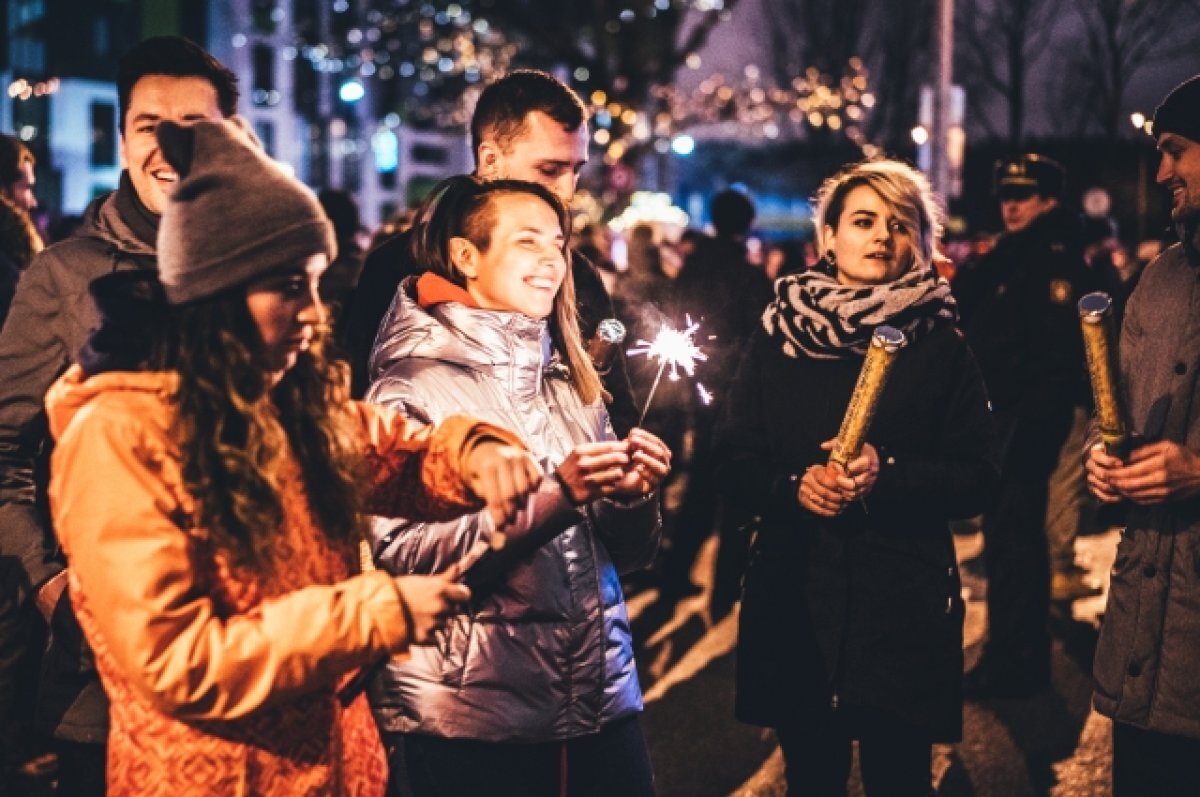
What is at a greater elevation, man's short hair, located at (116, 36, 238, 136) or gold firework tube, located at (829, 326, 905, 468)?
man's short hair, located at (116, 36, 238, 136)

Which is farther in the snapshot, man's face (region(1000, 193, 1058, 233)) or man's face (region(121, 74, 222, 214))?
man's face (region(1000, 193, 1058, 233))

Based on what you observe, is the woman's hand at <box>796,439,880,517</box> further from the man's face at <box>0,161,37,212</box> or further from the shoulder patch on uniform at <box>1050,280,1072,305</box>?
the man's face at <box>0,161,37,212</box>

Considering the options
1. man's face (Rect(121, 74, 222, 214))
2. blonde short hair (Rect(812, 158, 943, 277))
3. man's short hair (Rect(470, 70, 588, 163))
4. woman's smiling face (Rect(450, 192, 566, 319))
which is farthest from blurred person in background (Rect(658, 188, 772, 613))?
man's face (Rect(121, 74, 222, 214))

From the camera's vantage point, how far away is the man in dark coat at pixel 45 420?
10.1ft

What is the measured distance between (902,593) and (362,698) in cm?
184

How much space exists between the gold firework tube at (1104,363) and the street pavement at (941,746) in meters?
2.60

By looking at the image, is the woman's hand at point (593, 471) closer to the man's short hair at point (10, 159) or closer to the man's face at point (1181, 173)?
the man's face at point (1181, 173)

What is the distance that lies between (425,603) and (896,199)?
8.09 feet

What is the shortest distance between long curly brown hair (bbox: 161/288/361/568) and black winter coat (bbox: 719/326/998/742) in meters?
1.79

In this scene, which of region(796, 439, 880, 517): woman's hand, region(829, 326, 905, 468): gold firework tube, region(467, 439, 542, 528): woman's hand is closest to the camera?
region(467, 439, 542, 528): woman's hand

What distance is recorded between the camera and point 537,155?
4246 mm

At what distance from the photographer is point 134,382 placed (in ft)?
7.34

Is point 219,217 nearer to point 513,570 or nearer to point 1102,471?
point 513,570

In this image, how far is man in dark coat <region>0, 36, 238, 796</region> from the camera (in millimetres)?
3092
